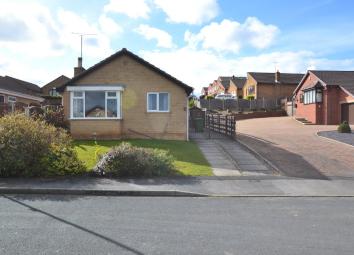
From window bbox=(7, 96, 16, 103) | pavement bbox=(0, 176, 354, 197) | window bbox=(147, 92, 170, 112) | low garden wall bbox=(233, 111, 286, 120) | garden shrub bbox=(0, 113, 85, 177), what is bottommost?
pavement bbox=(0, 176, 354, 197)

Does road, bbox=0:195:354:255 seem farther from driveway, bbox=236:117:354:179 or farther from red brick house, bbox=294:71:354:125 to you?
red brick house, bbox=294:71:354:125

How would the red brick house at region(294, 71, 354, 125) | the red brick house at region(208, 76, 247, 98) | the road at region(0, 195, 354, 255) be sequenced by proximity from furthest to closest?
the red brick house at region(208, 76, 247, 98) → the red brick house at region(294, 71, 354, 125) → the road at region(0, 195, 354, 255)

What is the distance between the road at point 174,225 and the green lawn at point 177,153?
13.1ft

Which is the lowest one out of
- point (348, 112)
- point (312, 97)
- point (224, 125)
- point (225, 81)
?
point (224, 125)

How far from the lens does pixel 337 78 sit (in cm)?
4391

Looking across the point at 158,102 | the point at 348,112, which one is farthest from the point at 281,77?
the point at 158,102

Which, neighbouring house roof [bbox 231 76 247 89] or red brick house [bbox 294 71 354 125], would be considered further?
neighbouring house roof [bbox 231 76 247 89]

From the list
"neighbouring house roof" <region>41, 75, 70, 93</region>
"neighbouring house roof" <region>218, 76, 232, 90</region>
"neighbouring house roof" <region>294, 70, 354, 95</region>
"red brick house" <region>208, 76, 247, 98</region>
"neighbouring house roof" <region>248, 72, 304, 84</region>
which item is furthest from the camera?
"neighbouring house roof" <region>218, 76, 232, 90</region>

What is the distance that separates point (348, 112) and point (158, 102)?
23.4 meters

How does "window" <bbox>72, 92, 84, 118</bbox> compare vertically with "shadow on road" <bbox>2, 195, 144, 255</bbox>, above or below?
above

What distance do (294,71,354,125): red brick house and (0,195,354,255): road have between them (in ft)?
105

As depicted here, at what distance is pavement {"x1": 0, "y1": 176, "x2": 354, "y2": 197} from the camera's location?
38.2 feet

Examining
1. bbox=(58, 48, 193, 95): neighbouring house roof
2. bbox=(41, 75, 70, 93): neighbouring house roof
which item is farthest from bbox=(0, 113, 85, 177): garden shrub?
bbox=(41, 75, 70, 93): neighbouring house roof

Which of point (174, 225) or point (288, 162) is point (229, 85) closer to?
point (288, 162)
